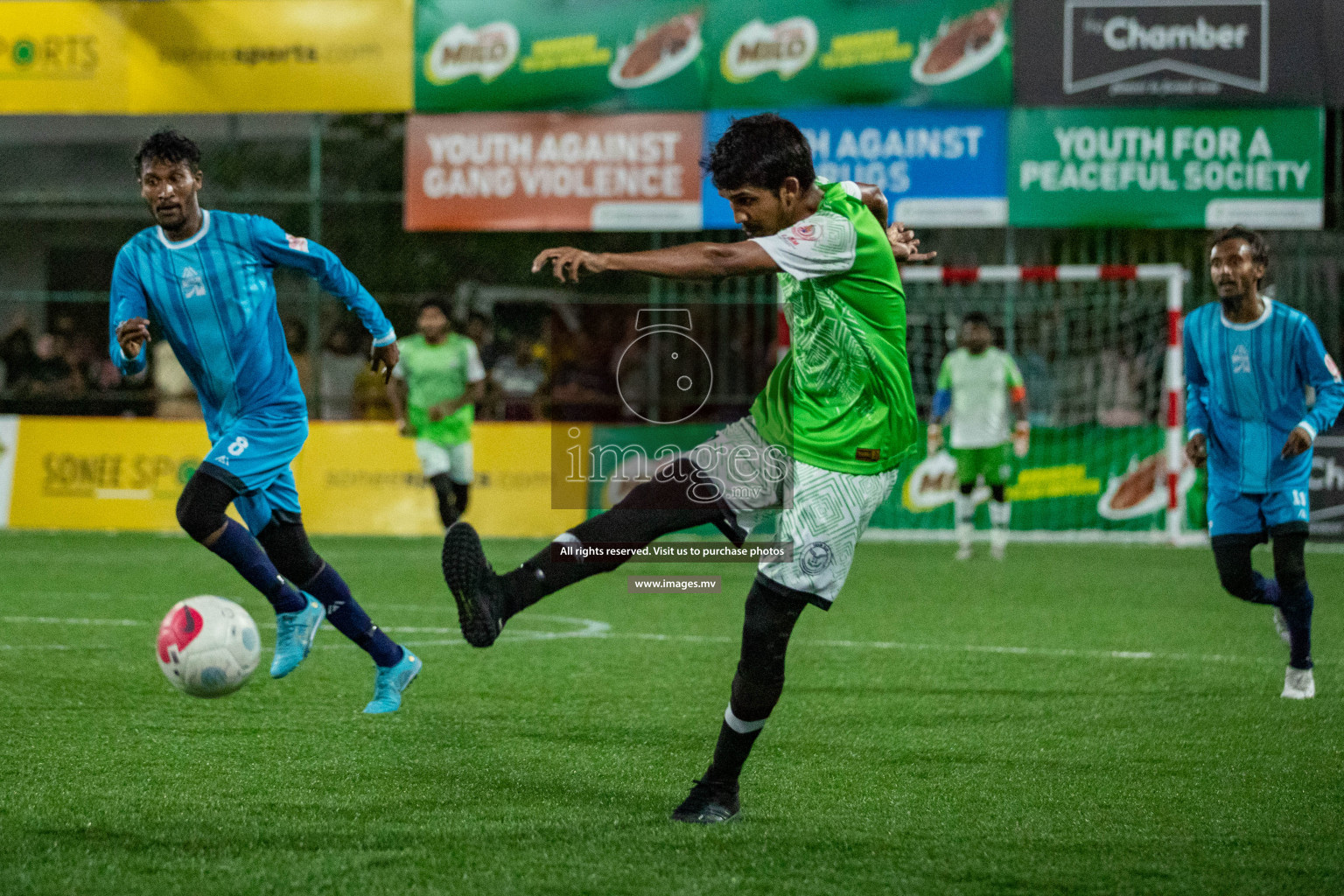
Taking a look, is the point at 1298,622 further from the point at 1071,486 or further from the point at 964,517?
the point at 1071,486

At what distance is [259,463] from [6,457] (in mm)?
11133

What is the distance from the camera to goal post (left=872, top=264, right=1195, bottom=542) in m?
15.4

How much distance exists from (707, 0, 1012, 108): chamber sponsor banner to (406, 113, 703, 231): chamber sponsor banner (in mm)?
743

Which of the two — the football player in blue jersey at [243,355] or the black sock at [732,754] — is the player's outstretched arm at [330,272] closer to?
the football player in blue jersey at [243,355]

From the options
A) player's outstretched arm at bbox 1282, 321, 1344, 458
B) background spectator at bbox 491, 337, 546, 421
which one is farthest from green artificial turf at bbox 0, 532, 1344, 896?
background spectator at bbox 491, 337, 546, 421

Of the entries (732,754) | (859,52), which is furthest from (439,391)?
(732,754)

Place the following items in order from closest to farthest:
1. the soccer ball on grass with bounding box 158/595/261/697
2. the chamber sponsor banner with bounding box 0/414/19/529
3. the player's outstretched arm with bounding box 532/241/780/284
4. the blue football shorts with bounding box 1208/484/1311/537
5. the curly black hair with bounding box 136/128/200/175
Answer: the player's outstretched arm with bounding box 532/241/780/284
the soccer ball on grass with bounding box 158/595/261/697
the curly black hair with bounding box 136/128/200/175
the blue football shorts with bounding box 1208/484/1311/537
the chamber sponsor banner with bounding box 0/414/19/529

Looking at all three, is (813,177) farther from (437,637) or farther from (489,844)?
(437,637)

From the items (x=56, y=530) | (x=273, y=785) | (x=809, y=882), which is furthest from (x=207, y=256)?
(x=56, y=530)

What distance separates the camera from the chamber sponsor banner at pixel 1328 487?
49.6 ft

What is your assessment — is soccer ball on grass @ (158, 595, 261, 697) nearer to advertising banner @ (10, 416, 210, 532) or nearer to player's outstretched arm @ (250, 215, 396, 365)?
player's outstretched arm @ (250, 215, 396, 365)

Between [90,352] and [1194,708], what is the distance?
1473cm

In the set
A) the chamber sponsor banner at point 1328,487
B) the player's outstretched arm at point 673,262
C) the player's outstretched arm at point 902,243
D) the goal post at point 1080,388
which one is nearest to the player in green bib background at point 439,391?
the goal post at point 1080,388

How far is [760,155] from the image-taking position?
4.44m
